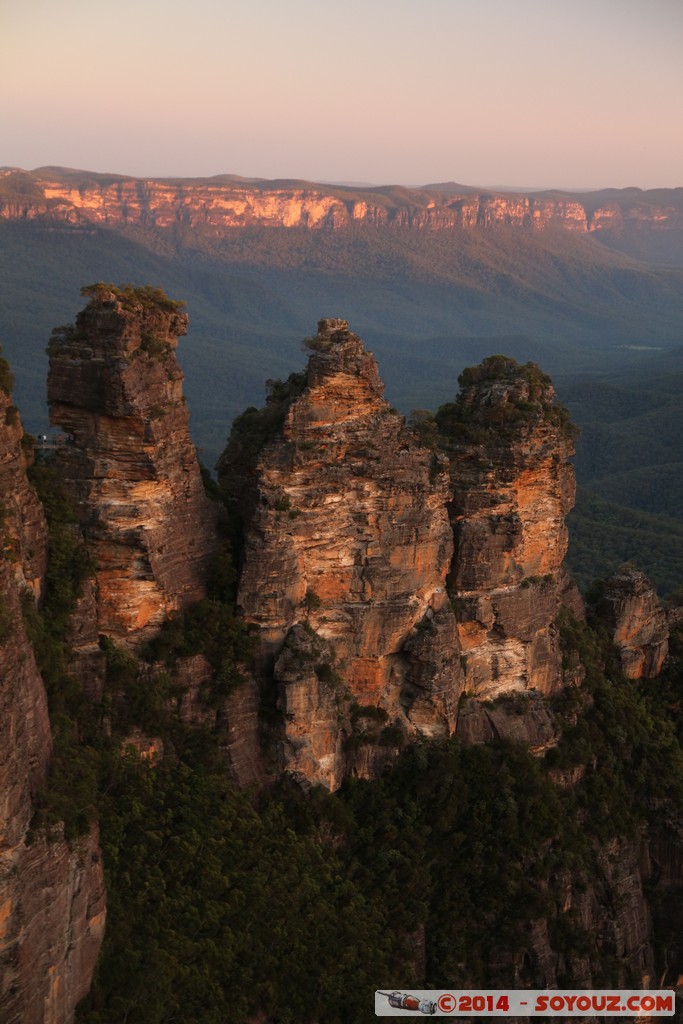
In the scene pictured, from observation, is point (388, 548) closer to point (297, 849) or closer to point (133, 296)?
point (297, 849)

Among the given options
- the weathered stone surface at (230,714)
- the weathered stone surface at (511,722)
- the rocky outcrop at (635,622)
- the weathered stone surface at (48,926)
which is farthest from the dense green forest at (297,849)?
the rocky outcrop at (635,622)

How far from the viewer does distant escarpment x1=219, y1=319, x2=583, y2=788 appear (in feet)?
87.9

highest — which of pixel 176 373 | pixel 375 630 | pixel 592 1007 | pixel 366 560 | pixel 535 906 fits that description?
pixel 176 373

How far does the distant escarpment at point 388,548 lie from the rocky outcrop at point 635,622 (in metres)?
3.72

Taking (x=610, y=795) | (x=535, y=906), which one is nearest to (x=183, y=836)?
(x=535, y=906)

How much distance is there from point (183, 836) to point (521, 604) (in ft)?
40.2

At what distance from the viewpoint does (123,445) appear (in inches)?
963

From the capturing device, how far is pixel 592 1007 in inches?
1112

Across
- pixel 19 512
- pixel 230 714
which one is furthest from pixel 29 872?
pixel 230 714

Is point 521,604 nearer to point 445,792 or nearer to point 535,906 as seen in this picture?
point 445,792

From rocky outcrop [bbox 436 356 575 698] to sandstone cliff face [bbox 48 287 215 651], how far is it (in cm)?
891

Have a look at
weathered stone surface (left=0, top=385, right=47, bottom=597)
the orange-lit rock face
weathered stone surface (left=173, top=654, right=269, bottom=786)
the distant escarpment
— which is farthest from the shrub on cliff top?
the orange-lit rock face

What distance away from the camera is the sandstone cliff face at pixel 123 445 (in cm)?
→ 2423

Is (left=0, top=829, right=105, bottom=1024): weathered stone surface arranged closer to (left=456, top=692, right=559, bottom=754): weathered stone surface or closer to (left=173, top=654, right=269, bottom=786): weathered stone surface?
(left=173, top=654, right=269, bottom=786): weathered stone surface
